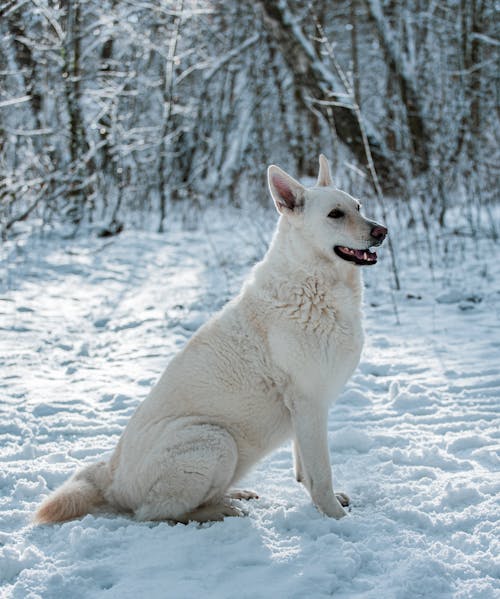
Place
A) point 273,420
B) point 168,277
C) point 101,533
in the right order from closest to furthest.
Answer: point 101,533
point 273,420
point 168,277

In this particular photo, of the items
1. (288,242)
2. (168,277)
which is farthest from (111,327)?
(288,242)

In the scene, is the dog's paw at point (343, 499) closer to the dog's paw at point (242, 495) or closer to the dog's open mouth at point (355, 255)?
the dog's paw at point (242, 495)

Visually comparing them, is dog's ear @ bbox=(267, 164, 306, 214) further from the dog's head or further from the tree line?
the tree line

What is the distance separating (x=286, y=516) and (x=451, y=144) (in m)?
9.55

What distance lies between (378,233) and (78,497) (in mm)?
2110

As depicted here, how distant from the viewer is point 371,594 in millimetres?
2293

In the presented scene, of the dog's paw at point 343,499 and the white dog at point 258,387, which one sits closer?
the white dog at point 258,387

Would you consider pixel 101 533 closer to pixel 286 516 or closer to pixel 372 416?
pixel 286 516

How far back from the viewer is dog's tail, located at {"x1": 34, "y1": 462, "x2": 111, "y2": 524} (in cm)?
294

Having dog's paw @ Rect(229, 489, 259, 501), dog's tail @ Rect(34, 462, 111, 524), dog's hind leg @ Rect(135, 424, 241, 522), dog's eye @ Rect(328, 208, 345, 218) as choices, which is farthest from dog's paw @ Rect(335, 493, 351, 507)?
dog's eye @ Rect(328, 208, 345, 218)

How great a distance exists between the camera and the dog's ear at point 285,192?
11.4ft

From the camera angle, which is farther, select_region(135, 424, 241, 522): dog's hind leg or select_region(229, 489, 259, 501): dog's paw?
select_region(229, 489, 259, 501): dog's paw

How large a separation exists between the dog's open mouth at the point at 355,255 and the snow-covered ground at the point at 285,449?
1.23m

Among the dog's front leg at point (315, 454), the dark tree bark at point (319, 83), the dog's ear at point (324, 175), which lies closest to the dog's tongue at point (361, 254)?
the dog's ear at point (324, 175)
